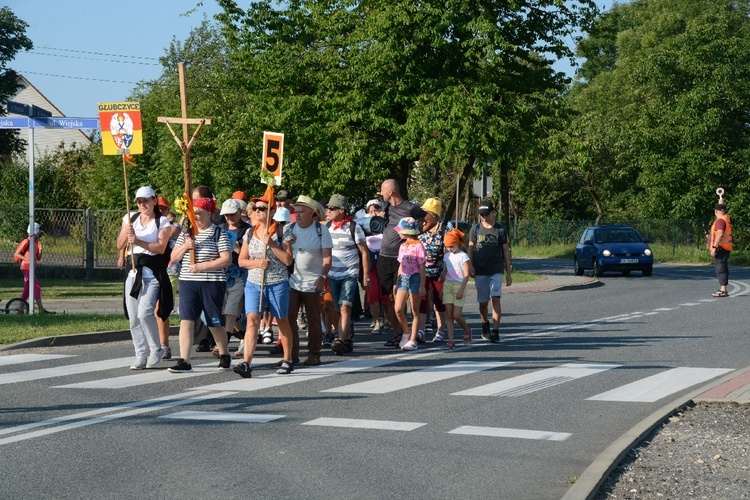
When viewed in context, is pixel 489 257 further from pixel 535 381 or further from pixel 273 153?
pixel 535 381

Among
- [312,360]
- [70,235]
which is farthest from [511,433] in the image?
[70,235]

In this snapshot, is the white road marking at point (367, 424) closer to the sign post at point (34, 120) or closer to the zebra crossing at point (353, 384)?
the zebra crossing at point (353, 384)

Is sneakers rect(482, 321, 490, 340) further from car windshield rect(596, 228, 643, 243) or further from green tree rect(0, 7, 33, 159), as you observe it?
green tree rect(0, 7, 33, 159)

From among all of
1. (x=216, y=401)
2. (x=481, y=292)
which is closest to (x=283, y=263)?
(x=216, y=401)

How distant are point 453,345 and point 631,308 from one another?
808 centimetres

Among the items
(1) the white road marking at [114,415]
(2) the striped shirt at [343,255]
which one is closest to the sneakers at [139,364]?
(1) the white road marking at [114,415]

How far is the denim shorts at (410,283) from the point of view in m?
13.4

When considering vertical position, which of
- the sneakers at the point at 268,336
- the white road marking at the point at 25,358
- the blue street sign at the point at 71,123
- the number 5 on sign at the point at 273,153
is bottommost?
the white road marking at the point at 25,358

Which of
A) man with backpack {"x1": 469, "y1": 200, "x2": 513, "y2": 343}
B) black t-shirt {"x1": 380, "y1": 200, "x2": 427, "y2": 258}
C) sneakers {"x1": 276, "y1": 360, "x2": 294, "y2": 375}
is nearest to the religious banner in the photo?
black t-shirt {"x1": 380, "y1": 200, "x2": 427, "y2": 258}

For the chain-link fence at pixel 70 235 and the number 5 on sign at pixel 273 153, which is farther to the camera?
the chain-link fence at pixel 70 235

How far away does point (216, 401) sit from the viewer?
31.3 feet

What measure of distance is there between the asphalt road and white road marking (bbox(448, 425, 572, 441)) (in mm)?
21

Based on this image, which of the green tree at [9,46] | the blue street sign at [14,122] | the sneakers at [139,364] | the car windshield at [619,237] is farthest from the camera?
the green tree at [9,46]

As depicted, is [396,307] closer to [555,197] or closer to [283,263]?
[283,263]
